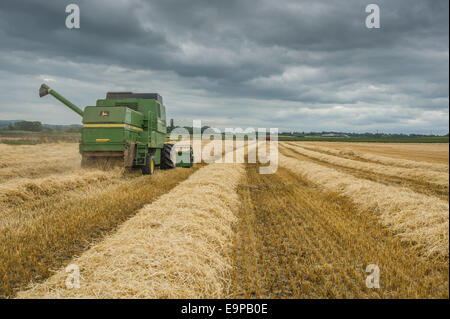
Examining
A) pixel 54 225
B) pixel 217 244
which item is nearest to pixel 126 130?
pixel 54 225

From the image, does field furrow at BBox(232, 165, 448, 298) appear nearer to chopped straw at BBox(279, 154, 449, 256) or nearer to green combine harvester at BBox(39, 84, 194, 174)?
chopped straw at BBox(279, 154, 449, 256)

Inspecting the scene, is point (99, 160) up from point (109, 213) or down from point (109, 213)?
up

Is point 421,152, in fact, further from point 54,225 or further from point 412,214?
point 54,225

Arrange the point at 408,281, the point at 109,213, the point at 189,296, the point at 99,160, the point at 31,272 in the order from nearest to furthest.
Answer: the point at 189,296 < the point at 408,281 < the point at 31,272 < the point at 109,213 < the point at 99,160

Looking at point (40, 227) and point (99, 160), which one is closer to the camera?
point (40, 227)

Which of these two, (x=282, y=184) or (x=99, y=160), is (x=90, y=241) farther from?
(x=282, y=184)

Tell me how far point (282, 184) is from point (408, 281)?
8.28 metres

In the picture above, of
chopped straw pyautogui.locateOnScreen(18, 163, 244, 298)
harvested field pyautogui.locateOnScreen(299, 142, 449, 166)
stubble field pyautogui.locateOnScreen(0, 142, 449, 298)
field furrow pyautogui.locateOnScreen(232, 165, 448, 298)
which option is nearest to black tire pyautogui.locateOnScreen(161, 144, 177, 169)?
stubble field pyautogui.locateOnScreen(0, 142, 449, 298)

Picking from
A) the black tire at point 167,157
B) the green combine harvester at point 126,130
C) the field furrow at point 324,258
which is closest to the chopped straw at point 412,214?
the field furrow at point 324,258

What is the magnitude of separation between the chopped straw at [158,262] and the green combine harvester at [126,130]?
5.90 metres

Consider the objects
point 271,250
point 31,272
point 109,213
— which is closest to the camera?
point 31,272

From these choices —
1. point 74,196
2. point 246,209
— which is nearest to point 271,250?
point 246,209

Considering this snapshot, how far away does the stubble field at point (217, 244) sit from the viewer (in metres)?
3.40
